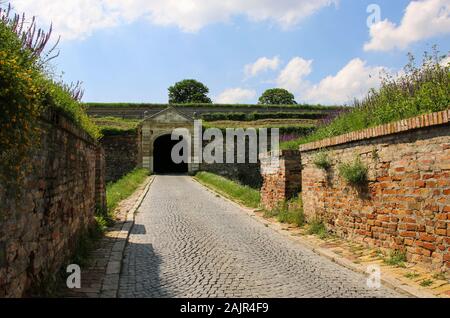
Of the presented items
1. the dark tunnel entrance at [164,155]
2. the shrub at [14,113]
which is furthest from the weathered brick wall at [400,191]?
the dark tunnel entrance at [164,155]

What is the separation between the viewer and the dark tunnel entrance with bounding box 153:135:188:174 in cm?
3550

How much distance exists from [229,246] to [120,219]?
419 cm

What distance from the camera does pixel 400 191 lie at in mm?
6230

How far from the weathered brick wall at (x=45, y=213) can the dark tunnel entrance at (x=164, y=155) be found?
28.2m

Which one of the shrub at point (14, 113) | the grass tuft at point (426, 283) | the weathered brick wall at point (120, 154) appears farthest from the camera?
the weathered brick wall at point (120, 154)

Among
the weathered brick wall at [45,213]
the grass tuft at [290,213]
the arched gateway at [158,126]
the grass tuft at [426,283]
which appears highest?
the arched gateway at [158,126]

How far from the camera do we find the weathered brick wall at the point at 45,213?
3.61 m

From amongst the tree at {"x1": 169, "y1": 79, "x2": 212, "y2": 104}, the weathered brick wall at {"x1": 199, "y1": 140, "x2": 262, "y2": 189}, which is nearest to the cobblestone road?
the weathered brick wall at {"x1": 199, "y1": 140, "x2": 262, "y2": 189}

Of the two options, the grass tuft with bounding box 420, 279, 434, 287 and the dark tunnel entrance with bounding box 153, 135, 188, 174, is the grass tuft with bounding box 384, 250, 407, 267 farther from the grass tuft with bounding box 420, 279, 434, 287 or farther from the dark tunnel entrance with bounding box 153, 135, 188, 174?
the dark tunnel entrance with bounding box 153, 135, 188, 174

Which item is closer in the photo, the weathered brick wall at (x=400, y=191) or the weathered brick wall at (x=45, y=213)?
the weathered brick wall at (x=45, y=213)

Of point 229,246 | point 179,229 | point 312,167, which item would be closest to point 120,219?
point 179,229

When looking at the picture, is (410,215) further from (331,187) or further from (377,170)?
(331,187)

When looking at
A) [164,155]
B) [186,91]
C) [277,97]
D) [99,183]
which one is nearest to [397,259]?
[99,183]

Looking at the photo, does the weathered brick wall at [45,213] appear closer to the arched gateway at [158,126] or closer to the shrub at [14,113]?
the shrub at [14,113]
